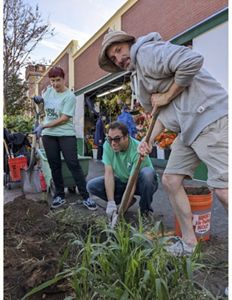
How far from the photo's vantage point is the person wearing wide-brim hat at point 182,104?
184 centimetres

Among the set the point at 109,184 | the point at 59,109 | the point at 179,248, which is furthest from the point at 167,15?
the point at 179,248

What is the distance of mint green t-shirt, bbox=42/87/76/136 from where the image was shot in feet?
12.2

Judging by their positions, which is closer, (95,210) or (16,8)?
(95,210)

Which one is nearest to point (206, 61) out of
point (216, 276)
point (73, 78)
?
point (216, 276)

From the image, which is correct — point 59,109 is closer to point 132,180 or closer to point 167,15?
point 132,180

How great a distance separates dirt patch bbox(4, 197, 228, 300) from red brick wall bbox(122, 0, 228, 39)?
13.8 ft

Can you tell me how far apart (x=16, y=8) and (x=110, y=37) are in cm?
1203

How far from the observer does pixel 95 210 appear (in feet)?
12.0

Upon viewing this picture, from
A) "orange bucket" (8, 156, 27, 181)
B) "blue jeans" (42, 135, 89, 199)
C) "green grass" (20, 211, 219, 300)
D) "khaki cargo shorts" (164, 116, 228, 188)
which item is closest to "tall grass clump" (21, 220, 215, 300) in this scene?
"green grass" (20, 211, 219, 300)

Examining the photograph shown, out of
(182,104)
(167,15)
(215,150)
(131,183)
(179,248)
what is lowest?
(179,248)

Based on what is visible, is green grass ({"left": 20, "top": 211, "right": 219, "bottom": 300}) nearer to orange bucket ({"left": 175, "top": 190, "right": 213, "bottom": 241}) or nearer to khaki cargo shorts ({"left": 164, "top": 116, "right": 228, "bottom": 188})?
khaki cargo shorts ({"left": 164, "top": 116, "right": 228, "bottom": 188})

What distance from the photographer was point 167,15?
6664 mm

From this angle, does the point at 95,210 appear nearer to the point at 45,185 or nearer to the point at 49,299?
the point at 45,185

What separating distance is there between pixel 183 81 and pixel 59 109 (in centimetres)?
221
